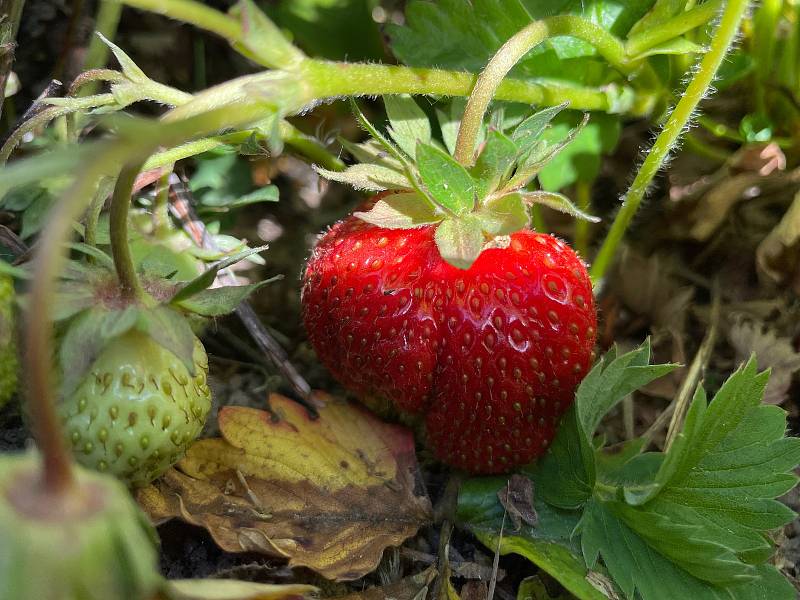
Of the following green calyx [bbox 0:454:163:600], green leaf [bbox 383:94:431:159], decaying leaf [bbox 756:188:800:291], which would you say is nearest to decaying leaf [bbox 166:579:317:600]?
green calyx [bbox 0:454:163:600]

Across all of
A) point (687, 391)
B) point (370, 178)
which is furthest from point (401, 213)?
point (687, 391)

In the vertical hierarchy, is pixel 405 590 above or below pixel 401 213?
below

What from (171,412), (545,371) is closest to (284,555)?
(171,412)

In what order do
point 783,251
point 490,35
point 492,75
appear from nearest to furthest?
point 492,75 < point 490,35 < point 783,251

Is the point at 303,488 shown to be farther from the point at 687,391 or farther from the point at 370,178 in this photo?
the point at 687,391

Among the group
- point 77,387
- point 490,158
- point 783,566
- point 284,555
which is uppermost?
point 490,158

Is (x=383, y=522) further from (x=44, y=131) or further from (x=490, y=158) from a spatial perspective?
(x=44, y=131)
